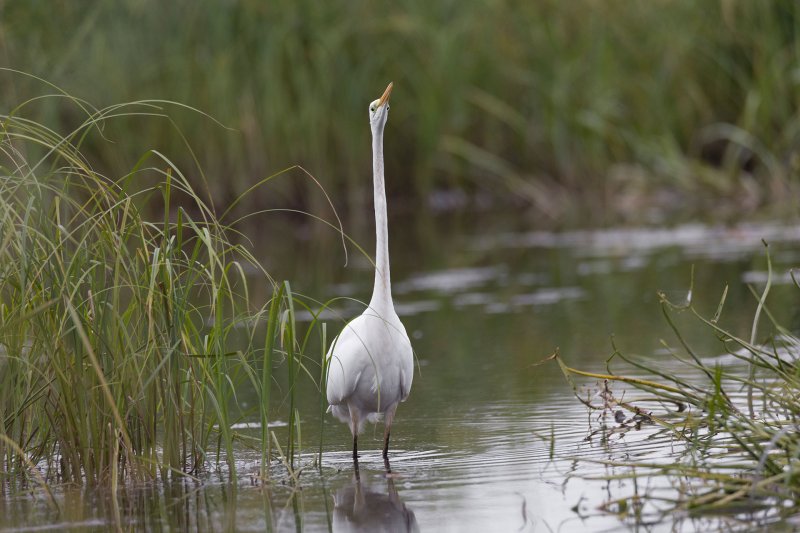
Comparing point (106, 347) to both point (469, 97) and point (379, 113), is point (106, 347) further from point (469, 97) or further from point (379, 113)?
point (469, 97)

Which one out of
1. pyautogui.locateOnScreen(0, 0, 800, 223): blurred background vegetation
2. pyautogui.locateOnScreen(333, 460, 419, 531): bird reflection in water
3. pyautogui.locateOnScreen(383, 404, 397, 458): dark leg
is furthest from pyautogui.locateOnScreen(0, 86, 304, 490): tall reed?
pyautogui.locateOnScreen(0, 0, 800, 223): blurred background vegetation

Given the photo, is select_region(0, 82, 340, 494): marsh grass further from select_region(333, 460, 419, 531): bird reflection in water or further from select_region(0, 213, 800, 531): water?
select_region(333, 460, 419, 531): bird reflection in water

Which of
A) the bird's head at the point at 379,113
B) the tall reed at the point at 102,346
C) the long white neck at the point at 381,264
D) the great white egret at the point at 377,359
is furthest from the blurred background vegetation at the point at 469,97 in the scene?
the tall reed at the point at 102,346

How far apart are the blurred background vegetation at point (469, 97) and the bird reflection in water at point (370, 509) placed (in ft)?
29.7

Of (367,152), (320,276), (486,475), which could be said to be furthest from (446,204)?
(486,475)

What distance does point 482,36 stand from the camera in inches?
664

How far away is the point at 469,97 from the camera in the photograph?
54.9ft

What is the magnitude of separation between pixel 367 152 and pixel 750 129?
4.48 metres

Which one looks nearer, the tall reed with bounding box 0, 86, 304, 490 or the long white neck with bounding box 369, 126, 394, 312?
the tall reed with bounding box 0, 86, 304, 490

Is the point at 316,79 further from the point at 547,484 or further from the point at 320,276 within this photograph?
the point at 547,484

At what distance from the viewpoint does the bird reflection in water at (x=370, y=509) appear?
456 centimetres

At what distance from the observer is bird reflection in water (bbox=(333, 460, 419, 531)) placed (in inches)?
179

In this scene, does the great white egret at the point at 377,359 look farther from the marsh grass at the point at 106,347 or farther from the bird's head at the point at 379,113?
the marsh grass at the point at 106,347

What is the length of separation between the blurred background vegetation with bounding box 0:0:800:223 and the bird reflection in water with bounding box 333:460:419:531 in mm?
9063
